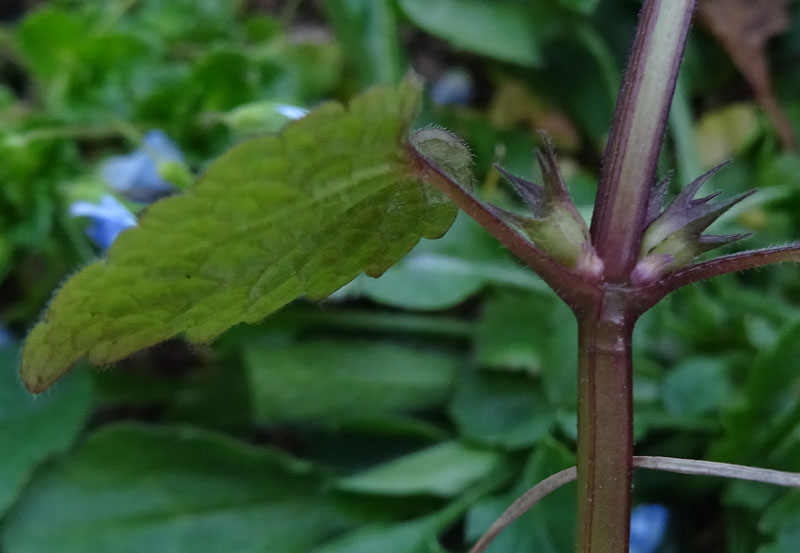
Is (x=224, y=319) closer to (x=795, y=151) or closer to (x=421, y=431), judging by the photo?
(x=421, y=431)

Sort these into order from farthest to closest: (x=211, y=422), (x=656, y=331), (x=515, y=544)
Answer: (x=211, y=422) → (x=656, y=331) → (x=515, y=544)

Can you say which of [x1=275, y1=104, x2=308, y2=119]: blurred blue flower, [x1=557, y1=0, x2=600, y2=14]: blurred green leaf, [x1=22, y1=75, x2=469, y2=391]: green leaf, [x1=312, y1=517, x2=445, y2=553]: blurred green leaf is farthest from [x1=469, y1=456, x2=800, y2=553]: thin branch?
[x1=557, y1=0, x2=600, y2=14]: blurred green leaf

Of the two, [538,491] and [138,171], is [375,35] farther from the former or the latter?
[538,491]

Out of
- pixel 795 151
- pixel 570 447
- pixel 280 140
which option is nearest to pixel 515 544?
pixel 570 447

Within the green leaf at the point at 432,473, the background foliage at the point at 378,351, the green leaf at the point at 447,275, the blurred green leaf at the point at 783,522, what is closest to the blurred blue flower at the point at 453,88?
the background foliage at the point at 378,351

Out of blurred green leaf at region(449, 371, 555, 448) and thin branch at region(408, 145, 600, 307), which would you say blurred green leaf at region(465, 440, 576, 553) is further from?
thin branch at region(408, 145, 600, 307)

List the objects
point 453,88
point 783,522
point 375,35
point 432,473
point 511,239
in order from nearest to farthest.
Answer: point 511,239 < point 783,522 < point 432,473 < point 375,35 < point 453,88

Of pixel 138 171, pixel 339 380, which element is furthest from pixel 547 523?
pixel 138 171
